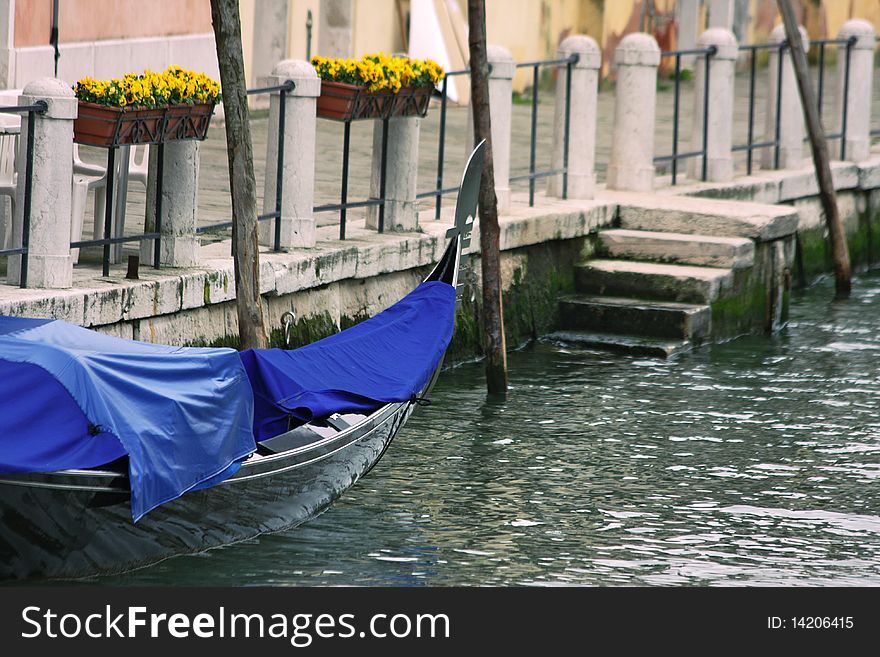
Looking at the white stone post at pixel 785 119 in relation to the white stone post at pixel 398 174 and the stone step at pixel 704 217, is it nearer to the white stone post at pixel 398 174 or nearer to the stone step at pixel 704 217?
the stone step at pixel 704 217

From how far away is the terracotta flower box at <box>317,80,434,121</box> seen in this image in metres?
9.88

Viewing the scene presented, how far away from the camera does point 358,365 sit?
7.86 meters

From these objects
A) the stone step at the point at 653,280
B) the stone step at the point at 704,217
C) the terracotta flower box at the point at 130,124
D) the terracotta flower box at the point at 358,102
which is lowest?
the stone step at the point at 653,280

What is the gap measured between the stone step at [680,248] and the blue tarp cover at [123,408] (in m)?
5.52

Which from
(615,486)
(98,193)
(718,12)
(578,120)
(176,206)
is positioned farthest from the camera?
(718,12)

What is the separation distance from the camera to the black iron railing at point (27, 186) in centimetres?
790

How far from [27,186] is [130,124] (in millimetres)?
549

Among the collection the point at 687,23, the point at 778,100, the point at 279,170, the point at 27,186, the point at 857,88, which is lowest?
the point at 27,186

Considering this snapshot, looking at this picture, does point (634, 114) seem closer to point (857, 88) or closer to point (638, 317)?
point (638, 317)

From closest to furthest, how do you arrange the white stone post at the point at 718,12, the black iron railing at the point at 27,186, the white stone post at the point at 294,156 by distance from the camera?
the black iron railing at the point at 27,186 → the white stone post at the point at 294,156 → the white stone post at the point at 718,12

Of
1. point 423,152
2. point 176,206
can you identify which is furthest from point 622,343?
point 176,206

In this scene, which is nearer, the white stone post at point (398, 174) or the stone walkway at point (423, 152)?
the white stone post at point (398, 174)

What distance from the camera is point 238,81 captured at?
7.83m

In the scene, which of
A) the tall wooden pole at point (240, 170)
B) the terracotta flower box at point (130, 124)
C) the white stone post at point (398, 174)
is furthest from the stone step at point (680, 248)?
the tall wooden pole at point (240, 170)
